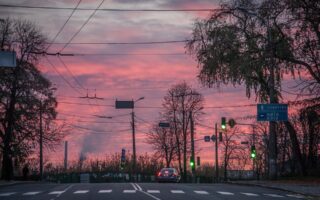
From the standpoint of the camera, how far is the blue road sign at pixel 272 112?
146 feet

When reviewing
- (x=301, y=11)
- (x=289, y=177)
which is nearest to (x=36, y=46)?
(x=289, y=177)

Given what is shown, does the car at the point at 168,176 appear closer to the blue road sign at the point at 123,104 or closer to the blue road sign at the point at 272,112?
the blue road sign at the point at 123,104

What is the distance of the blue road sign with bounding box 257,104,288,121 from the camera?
44.6 metres

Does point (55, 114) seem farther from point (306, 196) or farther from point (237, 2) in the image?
point (306, 196)

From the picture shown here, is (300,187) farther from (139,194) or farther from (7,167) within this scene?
(7,167)

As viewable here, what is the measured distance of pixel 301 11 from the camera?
2781cm

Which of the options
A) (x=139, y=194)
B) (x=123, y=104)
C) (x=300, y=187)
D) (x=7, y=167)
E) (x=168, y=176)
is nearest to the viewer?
(x=139, y=194)

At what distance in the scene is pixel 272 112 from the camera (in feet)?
147

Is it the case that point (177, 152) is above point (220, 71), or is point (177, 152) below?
below

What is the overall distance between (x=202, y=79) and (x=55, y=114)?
1620 cm

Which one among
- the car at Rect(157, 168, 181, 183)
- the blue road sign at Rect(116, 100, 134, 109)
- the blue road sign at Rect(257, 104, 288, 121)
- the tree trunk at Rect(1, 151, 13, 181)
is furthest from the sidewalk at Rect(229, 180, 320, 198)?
the tree trunk at Rect(1, 151, 13, 181)

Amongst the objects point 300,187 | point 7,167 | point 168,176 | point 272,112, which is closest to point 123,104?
point 168,176

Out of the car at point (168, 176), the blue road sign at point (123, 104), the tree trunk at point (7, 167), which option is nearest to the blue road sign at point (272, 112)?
the car at point (168, 176)

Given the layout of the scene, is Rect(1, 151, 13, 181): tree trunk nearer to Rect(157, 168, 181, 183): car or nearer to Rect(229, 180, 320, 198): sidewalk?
Rect(157, 168, 181, 183): car
